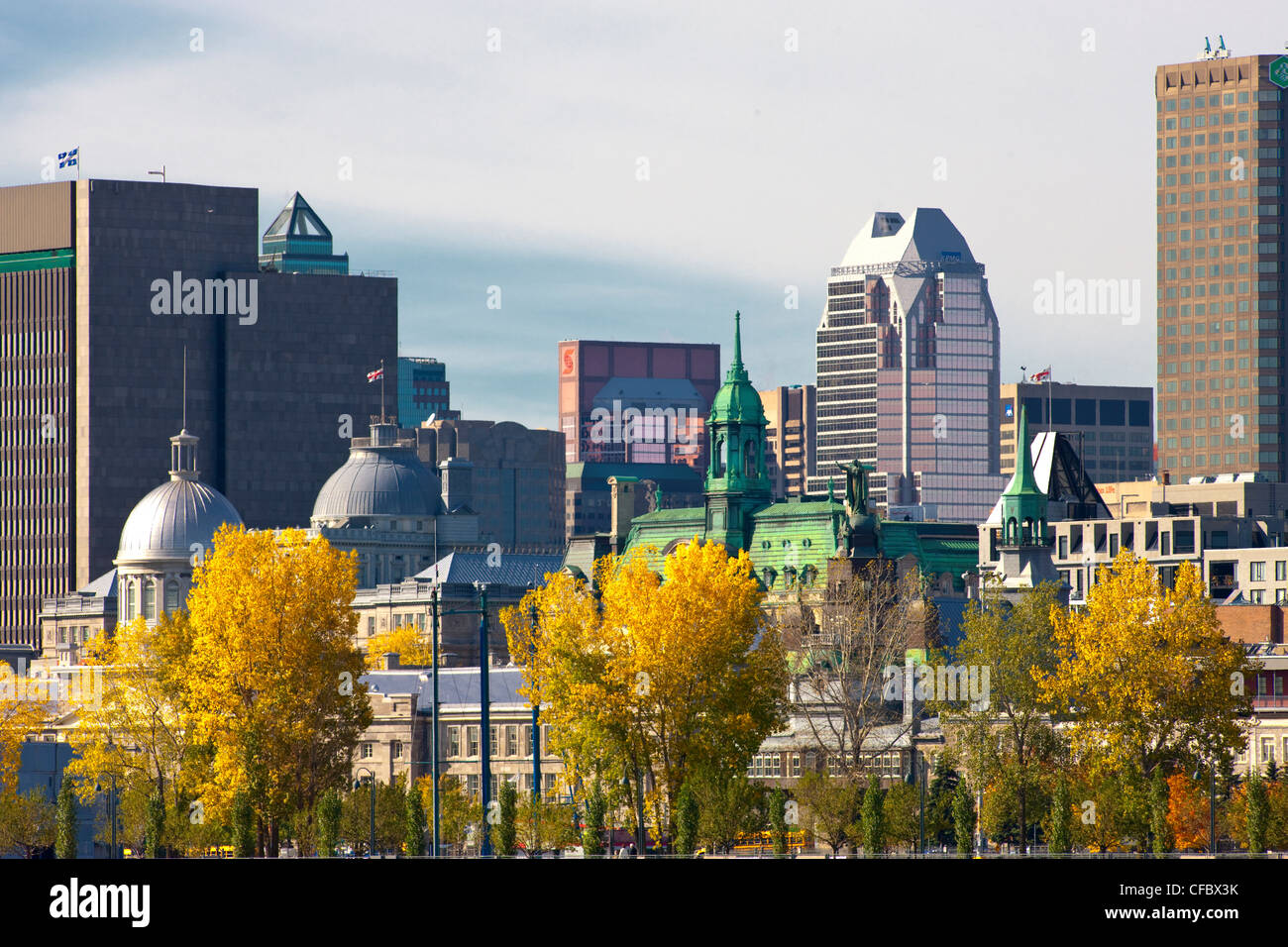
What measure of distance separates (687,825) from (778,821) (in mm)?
6285

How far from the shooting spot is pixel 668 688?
12250 centimetres

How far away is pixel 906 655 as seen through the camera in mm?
161625

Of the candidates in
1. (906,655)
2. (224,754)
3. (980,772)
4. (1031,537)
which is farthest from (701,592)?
(1031,537)

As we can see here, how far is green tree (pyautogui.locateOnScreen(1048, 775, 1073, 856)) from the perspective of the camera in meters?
110

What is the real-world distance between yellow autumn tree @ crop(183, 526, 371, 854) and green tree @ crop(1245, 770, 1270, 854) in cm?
4198

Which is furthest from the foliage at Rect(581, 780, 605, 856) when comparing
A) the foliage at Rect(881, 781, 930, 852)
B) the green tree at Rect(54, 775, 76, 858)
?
the green tree at Rect(54, 775, 76, 858)

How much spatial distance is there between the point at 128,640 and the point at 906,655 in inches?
1807

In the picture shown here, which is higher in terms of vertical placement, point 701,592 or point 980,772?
point 701,592

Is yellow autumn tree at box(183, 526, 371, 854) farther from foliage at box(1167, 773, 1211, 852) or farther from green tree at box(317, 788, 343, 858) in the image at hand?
foliage at box(1167, 773, 1211, 852)

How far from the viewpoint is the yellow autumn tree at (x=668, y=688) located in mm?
121688

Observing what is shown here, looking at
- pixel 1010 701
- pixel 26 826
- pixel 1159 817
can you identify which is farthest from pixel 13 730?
pixel 1159 817

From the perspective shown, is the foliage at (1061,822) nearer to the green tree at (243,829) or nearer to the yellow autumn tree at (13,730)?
the green tree at (243,829)

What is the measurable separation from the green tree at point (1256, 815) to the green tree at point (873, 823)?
15.2m
